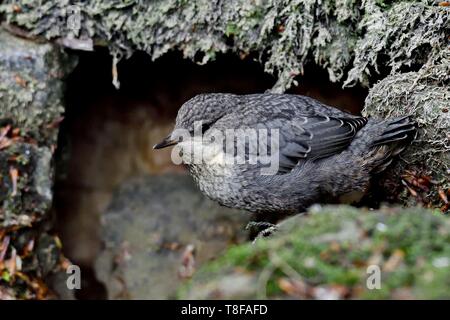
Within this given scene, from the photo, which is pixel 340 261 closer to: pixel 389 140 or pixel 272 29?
pixel 389 140

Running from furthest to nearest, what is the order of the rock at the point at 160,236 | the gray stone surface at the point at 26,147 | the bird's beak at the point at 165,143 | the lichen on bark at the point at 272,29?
1. the rock at the point at 160,236
2. the gray stone surface at the point at 26,147
3. the lichen on bark at the point at 272,29
4. the bird's beak at the point at 165,143

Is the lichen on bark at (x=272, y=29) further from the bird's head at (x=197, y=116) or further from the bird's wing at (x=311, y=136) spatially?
the bird's head at (x=197, y=116)

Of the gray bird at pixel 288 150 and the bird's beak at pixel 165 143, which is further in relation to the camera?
the gray bird at pixel 288 150

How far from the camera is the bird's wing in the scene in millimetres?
4527

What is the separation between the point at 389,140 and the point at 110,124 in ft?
10.3

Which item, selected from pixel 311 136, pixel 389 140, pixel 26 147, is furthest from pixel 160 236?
pixel 389 140

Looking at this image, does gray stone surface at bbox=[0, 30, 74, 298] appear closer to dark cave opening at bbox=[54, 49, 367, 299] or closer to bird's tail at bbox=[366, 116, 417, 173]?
dark cave opening at bbox=[54, 49, 367, 299]

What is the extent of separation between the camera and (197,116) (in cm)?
448

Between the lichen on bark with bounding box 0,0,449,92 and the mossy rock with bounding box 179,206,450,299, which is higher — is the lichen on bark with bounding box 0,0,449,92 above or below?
above

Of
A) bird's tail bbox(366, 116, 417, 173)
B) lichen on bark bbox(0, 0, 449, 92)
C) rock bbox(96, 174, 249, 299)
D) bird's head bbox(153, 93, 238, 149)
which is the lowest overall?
rock bbox(96, 174, 249, 299)

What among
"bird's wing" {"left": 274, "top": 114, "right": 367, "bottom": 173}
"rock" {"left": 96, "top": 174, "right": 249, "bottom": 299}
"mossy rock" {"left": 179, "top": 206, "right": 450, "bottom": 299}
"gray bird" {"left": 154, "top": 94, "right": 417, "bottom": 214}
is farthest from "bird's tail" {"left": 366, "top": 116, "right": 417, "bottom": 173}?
"mossy rock" {"left": 179, "top": 206, "right": 450, "bottom": 299}

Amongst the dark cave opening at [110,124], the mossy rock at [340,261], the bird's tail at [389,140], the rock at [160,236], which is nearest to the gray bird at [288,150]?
the bird's tail at [389,140]

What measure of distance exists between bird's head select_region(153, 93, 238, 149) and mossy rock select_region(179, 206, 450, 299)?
174 centimetres

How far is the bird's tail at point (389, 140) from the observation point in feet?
14.9
